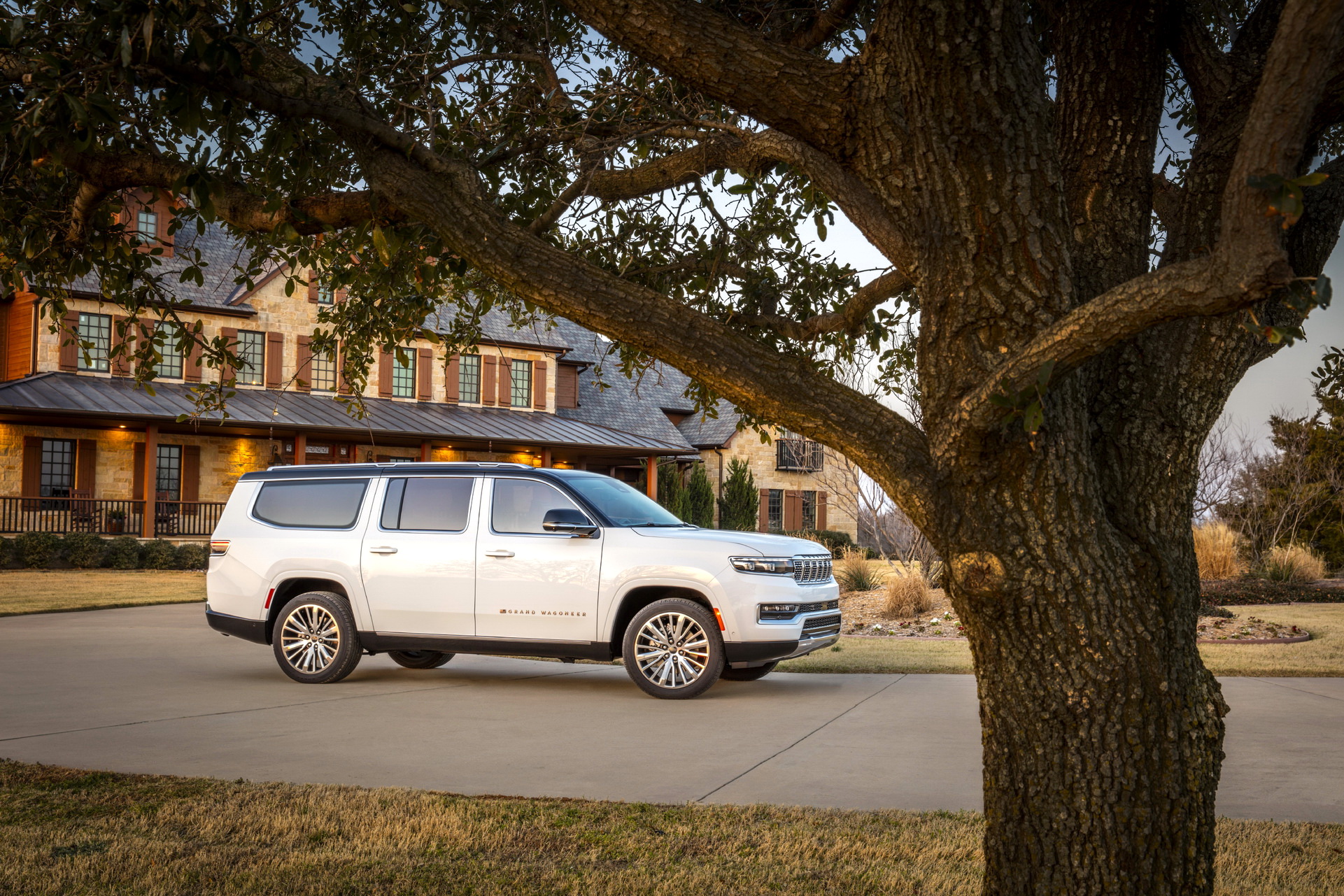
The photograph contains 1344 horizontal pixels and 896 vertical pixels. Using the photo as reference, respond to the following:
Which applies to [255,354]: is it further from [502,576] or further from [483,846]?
[483,846]

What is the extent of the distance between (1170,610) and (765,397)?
1.41 meters

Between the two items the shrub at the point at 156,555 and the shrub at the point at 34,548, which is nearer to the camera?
the shrub at the point at 34,548

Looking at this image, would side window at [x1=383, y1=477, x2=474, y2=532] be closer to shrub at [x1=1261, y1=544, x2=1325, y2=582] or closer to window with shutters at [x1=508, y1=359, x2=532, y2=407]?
shrub at [x1=1261, y1=544, x2=1325, y2=582]

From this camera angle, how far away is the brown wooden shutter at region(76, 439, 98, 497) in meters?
28.6

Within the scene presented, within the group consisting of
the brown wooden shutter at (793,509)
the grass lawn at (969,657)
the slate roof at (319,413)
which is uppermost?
the slate roof at (319,413)

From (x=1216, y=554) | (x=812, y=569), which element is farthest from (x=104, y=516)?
(x=1216, y=554)

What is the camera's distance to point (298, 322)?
107ft

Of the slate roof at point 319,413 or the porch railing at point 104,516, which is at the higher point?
the slate roof at point 319,413

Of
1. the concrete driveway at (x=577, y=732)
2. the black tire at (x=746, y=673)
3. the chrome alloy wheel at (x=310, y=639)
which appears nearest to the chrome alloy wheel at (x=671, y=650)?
the concrete driveway at (x=577, y=732)

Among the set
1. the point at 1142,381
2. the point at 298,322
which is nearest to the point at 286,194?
the point at 1142,381

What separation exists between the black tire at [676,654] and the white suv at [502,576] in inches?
0.6

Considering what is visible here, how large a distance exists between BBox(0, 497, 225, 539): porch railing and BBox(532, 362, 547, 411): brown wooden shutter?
35.1 ft

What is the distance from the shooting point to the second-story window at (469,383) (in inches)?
1400

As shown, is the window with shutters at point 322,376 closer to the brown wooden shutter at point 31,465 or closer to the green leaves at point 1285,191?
the brown wooden shutter at point 31,465
